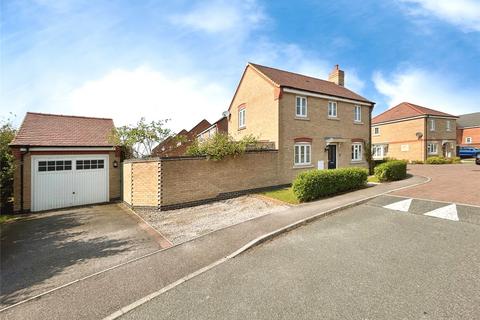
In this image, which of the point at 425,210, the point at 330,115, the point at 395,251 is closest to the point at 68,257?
the point at 395,251

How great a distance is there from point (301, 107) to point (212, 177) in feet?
26.9

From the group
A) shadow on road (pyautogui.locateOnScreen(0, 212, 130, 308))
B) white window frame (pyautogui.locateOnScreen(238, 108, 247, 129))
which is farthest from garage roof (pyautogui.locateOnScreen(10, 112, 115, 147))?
white window frame (pyautogui.locateOnScreen(238, 108, 247, 129))

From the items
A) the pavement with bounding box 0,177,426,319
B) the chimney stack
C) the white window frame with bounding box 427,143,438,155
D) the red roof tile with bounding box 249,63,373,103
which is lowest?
the pavement with bounding box 0,177,426,319

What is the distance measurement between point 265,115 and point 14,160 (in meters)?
14.5

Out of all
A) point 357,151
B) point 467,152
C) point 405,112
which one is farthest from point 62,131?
point 467,152

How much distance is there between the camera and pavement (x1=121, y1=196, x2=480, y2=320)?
3430 mm

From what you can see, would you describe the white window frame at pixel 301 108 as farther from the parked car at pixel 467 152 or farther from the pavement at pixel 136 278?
the parked car at pixel 467 152

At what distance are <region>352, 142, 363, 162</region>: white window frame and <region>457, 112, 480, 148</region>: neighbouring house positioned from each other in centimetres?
3700

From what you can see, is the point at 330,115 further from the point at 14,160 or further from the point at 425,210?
the point at 14,160

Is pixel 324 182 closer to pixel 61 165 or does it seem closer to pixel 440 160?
pixel 61 165

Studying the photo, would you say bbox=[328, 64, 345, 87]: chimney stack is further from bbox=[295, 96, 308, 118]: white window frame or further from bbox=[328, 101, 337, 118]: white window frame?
bbox=[295, 96, 308, 118]: white window frame

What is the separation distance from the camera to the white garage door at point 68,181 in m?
12.3

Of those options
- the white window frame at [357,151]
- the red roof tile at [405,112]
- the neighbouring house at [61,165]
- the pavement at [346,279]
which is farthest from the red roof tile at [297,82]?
the red roof tile at [405,112]

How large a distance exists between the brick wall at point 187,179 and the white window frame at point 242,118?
5881mm
